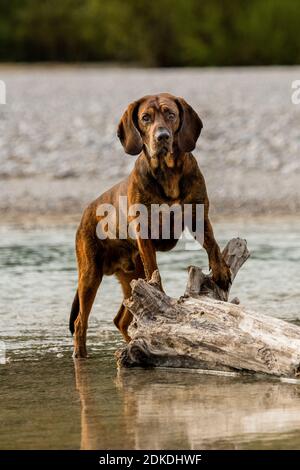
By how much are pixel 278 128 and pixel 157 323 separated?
13.2 m

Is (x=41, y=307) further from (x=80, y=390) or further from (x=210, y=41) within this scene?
(x=210, y=41)

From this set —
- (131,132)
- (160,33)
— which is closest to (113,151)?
(131,132)

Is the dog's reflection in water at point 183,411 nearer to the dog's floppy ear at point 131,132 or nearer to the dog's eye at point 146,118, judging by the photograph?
the dog's floppy ear at point 131,132

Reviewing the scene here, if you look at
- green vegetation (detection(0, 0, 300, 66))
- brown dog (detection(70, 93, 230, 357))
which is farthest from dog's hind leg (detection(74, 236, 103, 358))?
green vegetation (detection(0, 0, 300, 66))

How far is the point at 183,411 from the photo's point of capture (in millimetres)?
6582

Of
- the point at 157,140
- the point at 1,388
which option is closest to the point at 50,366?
the point at 1,388

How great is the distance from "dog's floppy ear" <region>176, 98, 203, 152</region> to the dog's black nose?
0.34ft

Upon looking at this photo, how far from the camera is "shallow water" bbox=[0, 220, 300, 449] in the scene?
6.07 m

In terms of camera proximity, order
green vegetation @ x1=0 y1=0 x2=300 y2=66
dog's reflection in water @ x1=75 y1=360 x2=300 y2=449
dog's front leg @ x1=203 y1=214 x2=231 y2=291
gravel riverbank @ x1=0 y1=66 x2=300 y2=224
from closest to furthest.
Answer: dog's reflection in water @ x1=75 y1=360 x2=300 y2=449, dog's front leg @ x1=203 y1=214 x2=231 y2=291, gravel riverbank @ x1=0 y1=66 x2=300 y2=224, green vegetation @ x1=0 y1=0 x2=300 y2=66

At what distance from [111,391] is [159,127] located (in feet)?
4.89

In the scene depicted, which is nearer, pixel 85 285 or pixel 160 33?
pixel 85 285
